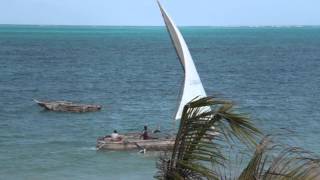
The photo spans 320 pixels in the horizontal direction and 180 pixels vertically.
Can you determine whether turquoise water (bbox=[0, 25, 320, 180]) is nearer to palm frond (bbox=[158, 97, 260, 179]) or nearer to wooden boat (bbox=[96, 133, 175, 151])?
wooden boat (bbox=[96, 133, 175, 151])

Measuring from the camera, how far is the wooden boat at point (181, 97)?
32438 mm

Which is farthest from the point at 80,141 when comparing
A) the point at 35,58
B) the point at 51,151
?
the point at 35,58

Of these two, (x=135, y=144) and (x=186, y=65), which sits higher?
(x=186, y=65)

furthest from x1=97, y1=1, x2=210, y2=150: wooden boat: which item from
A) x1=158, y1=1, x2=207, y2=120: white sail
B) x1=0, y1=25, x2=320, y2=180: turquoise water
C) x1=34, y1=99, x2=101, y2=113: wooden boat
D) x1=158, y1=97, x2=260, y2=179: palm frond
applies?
x1=158, y1=97, x2=260, y2=179: palm frond

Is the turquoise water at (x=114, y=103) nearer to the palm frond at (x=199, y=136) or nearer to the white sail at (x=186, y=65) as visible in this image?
the palm frond at (x=199, y=136)

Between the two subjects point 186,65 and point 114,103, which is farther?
point 114,103

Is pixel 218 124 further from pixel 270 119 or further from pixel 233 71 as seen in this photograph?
pixel 233 71

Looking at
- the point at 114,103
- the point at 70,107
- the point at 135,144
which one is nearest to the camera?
the point at 135,144

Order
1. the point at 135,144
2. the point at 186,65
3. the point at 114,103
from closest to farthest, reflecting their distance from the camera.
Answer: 1. the point at 135,144
2. the point at 186,65
3. the point at 114,103

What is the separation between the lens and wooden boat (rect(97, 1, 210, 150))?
106 feet

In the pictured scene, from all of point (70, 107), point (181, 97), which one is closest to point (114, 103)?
point (70, 107)

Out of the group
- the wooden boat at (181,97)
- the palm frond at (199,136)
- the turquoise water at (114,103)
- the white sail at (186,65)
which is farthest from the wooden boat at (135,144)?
the palm frond at (199,136)

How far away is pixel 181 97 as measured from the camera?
112 ft

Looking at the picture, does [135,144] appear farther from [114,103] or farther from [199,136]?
[199,136]
